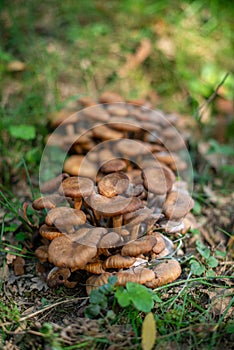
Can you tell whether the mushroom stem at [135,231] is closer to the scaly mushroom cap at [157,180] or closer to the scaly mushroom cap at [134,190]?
the scaly mushroom cap at [134,190]

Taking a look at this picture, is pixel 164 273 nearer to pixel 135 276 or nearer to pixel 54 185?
pixel 135 276

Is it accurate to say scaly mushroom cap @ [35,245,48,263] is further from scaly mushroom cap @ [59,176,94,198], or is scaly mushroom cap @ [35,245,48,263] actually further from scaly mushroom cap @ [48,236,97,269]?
scaly mushroom cap @ [59,176,94,198]

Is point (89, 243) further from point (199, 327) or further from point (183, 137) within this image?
point (183, 137)

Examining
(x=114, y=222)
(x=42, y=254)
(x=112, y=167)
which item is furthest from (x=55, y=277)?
(x=112, y=167)

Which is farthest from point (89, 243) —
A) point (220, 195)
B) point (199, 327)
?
point (220, 195)

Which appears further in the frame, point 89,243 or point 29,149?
point 29,149

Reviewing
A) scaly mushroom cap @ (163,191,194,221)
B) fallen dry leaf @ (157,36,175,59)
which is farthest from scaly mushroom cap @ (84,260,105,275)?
fallen dry leaf @ (157,36,175,59)
